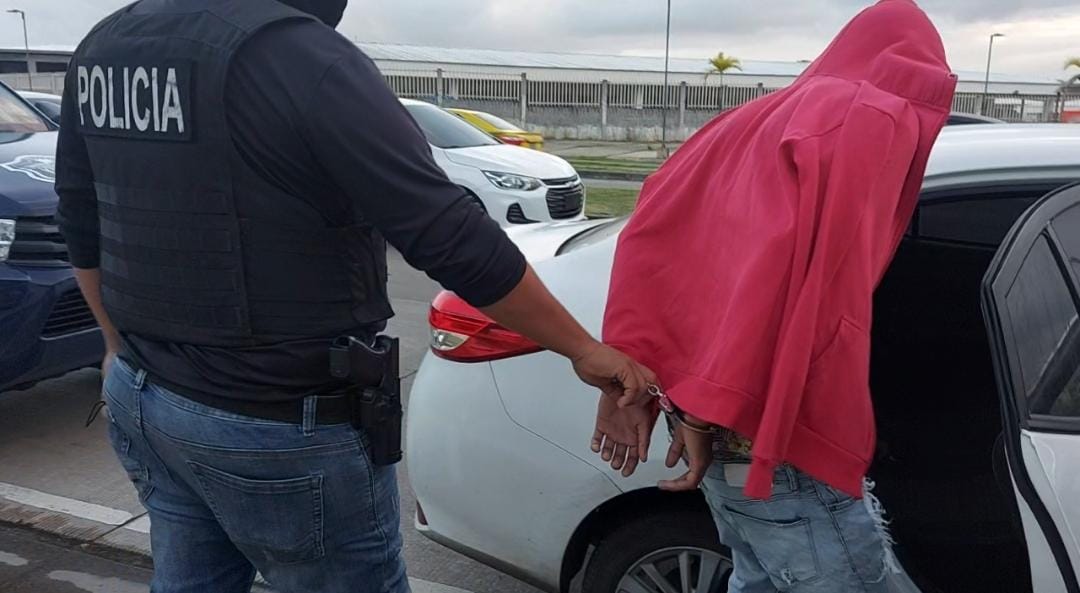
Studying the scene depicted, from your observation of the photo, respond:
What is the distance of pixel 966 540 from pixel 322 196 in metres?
1.86

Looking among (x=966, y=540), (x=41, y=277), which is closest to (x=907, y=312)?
(x=966, y=540)

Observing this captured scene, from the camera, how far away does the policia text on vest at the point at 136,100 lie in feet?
4.97

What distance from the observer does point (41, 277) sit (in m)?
4.00

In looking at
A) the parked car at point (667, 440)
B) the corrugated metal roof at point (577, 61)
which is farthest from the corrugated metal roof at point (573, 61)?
the parked car at point (667, 440)

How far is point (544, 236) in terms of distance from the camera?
304 centimetres

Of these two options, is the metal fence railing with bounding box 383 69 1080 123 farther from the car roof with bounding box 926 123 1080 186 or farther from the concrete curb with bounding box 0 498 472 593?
the car roof with bounding box 926 123 1080 186

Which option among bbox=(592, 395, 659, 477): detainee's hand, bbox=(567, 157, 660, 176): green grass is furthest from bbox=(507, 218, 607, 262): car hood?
bbox=(567, 157, 660, 176): green grass

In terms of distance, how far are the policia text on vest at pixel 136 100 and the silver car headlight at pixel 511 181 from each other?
748 centimetres

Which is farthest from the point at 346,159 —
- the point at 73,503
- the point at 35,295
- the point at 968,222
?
the point at 35,295

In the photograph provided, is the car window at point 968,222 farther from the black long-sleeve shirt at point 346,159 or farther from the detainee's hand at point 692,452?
the black long-sleeve shirt at point 346,159

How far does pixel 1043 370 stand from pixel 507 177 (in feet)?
25.8

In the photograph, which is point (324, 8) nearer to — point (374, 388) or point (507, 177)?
point (374, 388)

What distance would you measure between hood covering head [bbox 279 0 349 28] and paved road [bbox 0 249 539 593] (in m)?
2.08

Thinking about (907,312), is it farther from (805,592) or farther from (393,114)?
(393,114)
